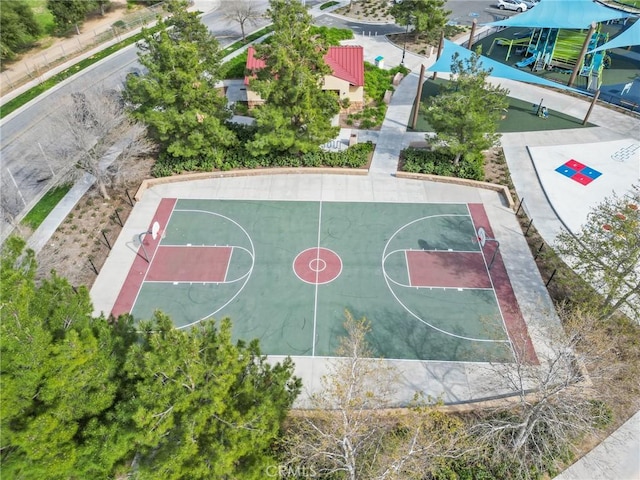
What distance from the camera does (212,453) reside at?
12859 millimetres

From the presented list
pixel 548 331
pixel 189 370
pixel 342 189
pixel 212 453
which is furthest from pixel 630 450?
pixel 342 189

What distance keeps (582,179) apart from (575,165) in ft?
5.43

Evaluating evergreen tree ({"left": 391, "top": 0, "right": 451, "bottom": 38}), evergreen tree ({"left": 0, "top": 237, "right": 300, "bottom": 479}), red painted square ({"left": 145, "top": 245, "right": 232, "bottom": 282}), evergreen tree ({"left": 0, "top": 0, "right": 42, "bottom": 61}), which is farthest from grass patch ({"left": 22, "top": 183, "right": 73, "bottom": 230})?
evergreen tree ({"left": 391, "top": 0, "right": 451, "bottom": 38})

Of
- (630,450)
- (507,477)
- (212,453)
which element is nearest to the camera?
(212,453)

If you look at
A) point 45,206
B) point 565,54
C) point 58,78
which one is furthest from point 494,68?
point 58,78

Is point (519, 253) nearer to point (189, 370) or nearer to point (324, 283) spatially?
point (324, 283)

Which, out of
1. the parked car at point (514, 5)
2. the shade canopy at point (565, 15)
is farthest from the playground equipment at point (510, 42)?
the parked car at point (514, 5)

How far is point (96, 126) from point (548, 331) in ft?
94.8

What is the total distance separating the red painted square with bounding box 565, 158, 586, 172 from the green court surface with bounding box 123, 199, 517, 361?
31.7 feet

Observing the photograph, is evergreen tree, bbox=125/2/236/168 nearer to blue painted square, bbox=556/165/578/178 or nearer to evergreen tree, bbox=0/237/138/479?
evergreen tree, bbox=0/237/138/479

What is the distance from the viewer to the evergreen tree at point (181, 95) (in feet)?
89.7

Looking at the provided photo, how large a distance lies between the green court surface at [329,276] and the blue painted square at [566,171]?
27.8 ft

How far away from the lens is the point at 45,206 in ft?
99.8

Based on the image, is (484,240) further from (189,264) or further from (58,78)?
(58,78)
